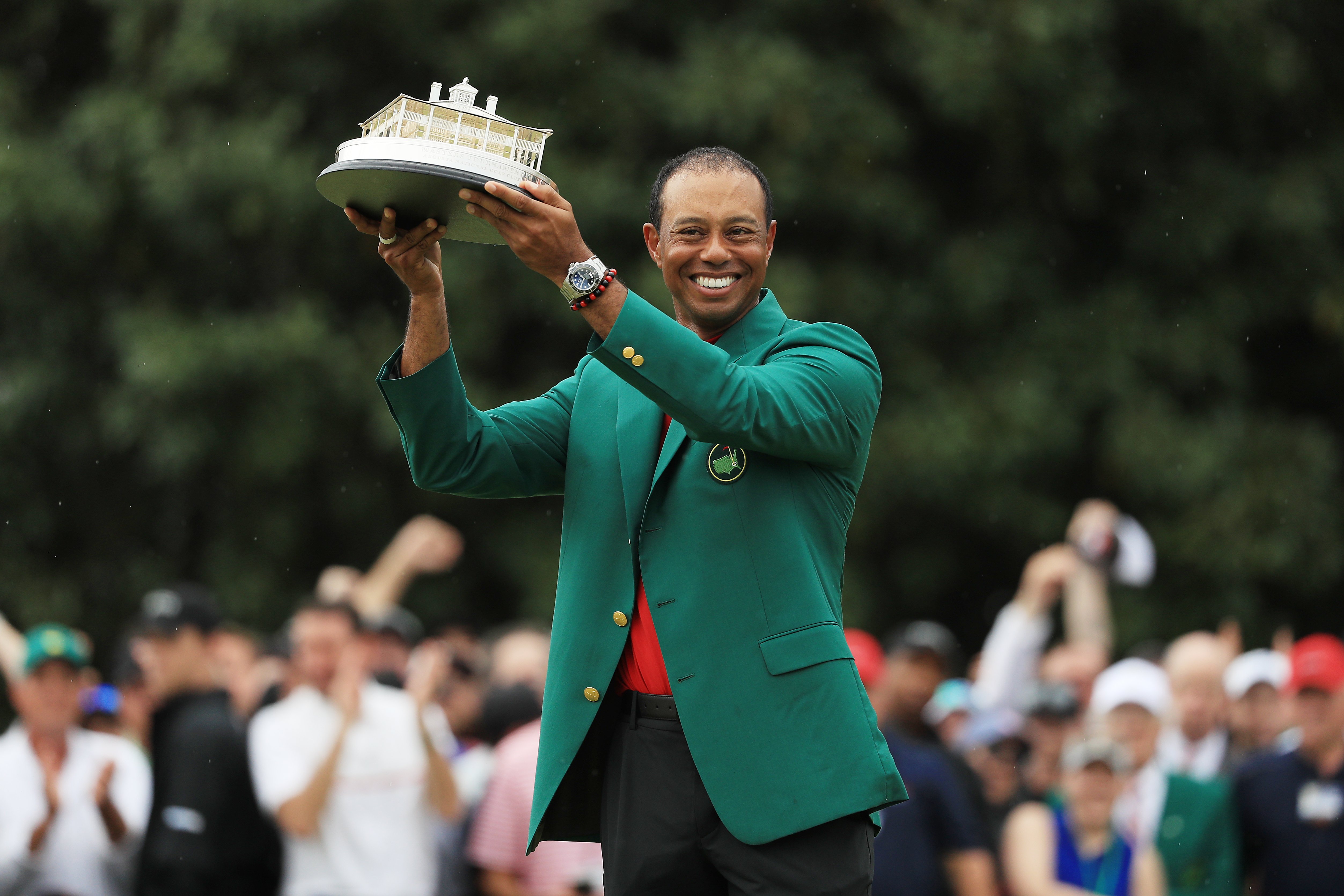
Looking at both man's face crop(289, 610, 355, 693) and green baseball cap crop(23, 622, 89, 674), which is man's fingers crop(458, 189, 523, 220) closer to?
man's face crop(289, 610, 355, 693)

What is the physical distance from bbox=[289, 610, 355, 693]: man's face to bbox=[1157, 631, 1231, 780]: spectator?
3976 mm

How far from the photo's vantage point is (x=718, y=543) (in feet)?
8.81


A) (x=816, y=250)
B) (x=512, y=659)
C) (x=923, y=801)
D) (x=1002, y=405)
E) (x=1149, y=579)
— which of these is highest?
(x=816, y=250)

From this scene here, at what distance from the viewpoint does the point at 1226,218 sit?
1297 cm

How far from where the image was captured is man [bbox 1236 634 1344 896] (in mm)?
6141

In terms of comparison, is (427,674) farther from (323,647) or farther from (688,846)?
(688,846)

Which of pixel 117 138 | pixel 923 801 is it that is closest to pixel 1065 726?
pixel 923 801

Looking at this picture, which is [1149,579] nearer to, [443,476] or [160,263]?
[160,263]

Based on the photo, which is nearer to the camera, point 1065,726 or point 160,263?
point 1065,726

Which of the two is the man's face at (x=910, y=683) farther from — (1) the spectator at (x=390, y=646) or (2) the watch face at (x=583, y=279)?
(2) the watch face at (x=583, y=279)

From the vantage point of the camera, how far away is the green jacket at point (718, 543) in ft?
8.45

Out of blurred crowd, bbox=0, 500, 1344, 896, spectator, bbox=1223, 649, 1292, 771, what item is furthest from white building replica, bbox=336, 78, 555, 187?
spectator, bbox=1223, 649, 1292, 771

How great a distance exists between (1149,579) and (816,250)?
144 inches

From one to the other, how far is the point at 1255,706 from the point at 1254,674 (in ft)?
1.05
